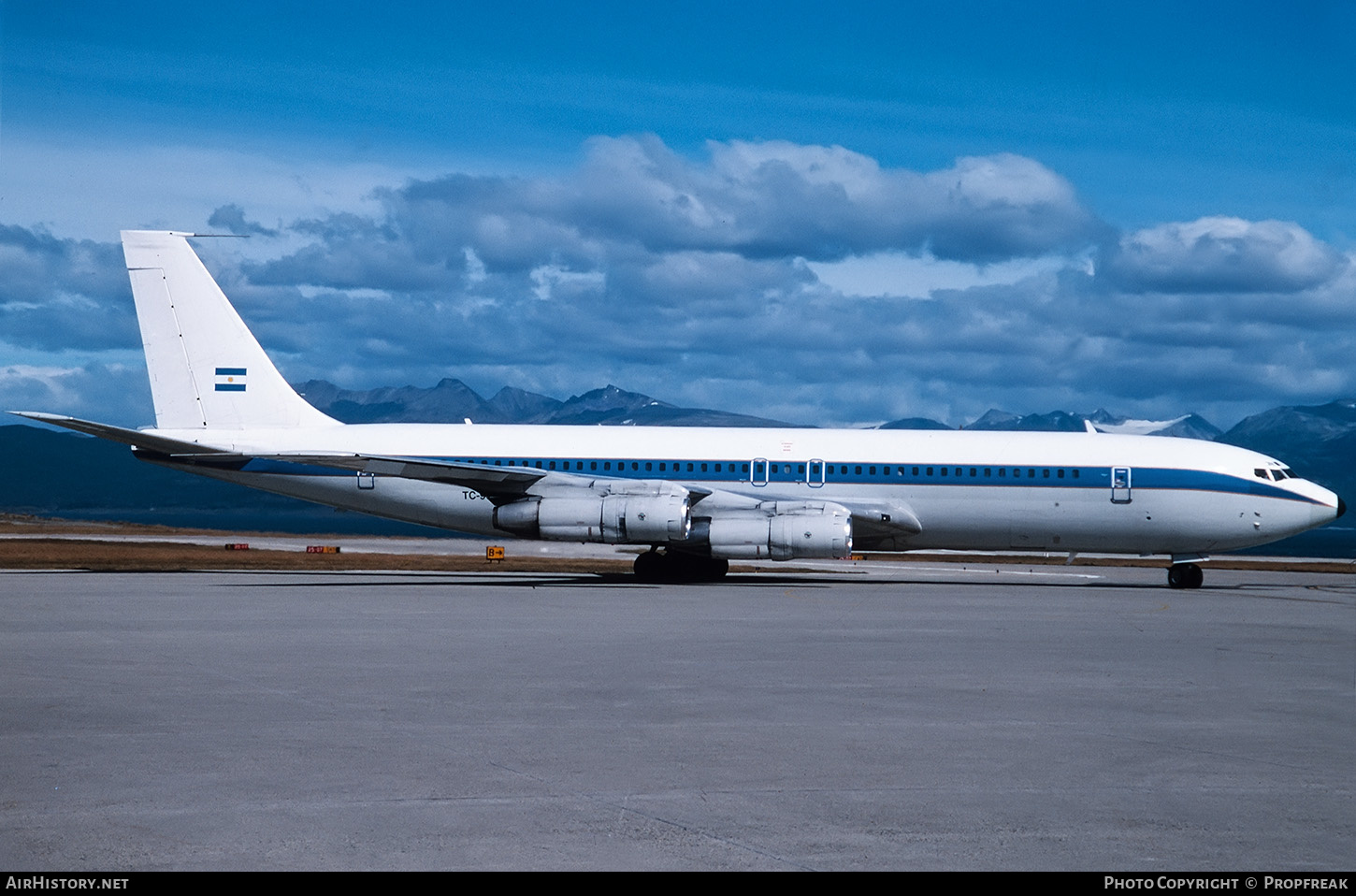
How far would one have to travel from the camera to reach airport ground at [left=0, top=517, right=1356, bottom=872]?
733 centimetres

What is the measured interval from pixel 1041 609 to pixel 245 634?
14811 millimetres

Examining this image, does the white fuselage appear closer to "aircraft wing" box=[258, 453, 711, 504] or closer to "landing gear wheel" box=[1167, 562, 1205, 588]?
"landing gear wheel" box=[1167, 562, 1205, 588]

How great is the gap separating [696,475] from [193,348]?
14200 millimetres

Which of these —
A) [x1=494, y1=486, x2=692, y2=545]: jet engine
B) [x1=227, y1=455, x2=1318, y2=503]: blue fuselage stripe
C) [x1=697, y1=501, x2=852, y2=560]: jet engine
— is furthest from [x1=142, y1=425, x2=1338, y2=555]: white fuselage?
[x1=494, y1=486, x2=692, y2=545]: jet engine

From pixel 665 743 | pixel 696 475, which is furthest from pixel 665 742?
pixel 696 475

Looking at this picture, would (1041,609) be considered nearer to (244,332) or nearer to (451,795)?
(451,795)

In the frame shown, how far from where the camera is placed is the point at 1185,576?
32750 mm

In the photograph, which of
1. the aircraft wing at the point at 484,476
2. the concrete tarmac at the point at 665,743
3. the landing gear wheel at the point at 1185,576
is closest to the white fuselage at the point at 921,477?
the landing gear wheel at the point at 1185,576

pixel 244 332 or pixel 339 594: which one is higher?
pixel 244 332

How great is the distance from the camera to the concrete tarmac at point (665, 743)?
7320mm

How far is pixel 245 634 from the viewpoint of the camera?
17.9 meters

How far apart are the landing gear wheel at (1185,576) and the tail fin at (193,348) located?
24.6 m

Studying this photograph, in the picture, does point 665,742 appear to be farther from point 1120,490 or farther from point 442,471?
point 1120,490
